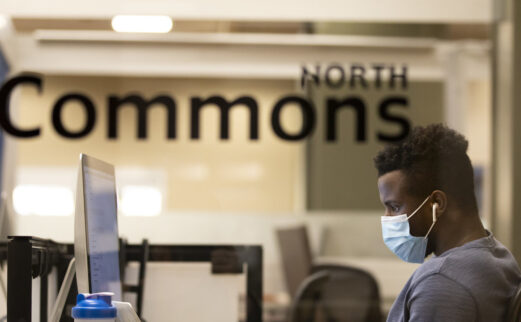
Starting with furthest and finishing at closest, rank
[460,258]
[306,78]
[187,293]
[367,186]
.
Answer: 1. [306,78]
2. [367,186]
3. [187,293]
4. [460,258]

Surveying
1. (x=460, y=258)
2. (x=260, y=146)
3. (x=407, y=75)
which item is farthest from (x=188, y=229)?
(x=460, y=258)

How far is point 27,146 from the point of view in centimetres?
376

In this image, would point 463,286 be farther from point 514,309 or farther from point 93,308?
point 93,308

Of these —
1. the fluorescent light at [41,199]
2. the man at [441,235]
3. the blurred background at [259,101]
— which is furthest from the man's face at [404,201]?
the fluorescent light at [41,199]

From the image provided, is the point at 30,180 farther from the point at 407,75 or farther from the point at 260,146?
the point at 407,75

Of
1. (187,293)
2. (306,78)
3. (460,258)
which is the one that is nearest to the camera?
(460,258)

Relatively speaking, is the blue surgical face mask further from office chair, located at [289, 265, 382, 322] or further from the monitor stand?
office chair, located at [289, 265, 382, 322]

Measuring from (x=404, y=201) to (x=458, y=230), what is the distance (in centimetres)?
14

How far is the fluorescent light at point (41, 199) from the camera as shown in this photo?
12.0 ft

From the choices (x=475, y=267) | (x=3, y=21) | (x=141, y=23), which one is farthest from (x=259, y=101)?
(x=475, y=267)

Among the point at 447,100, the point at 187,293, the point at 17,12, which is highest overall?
the point at 17,12

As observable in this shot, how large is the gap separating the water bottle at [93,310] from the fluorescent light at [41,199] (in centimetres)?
223

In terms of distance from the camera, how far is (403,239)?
75.0 inches

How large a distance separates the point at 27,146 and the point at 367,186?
1.56 meters
